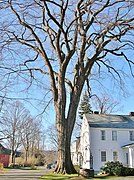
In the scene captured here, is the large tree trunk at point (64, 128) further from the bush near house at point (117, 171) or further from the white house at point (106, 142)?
the white house at point (106, 142)

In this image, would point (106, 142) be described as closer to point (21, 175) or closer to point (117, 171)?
point (117, 171)

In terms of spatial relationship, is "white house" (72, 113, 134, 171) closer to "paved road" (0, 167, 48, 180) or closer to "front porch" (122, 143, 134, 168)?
"front porch" (122, 143, 134, 168)

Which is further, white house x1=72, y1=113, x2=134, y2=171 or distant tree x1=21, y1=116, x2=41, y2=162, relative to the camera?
distant tree x1=21, y1=116, x2=41, y2=162

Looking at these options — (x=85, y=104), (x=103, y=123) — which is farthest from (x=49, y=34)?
(x=85, y=104)

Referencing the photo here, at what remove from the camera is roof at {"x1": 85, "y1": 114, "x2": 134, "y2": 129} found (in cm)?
3381

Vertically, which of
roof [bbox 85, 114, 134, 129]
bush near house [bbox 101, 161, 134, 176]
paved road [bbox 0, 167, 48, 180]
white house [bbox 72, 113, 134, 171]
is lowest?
paved road [bbox 0, 167, 48, 180]

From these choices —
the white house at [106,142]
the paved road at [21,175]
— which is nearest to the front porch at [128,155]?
the white house at [106,142]

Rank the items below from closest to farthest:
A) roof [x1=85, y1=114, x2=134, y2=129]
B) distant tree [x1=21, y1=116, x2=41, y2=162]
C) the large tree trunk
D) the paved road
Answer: the paved road
the large tree trunk
roof [x1=85, y1=114, x2=134, y2=129]
distant tree [x1=21, y1=116, x2=41, y2=162]

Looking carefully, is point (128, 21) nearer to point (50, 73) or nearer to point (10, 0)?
point (50, 73)

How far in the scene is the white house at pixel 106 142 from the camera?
3185 cm

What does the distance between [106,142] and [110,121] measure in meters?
3.30

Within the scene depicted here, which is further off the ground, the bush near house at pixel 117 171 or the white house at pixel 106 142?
the white house at pixel 106 142

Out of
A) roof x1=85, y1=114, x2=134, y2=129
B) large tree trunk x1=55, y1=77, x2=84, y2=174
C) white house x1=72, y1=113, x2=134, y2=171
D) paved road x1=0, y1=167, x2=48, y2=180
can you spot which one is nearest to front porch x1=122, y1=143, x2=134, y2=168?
white house x1=72, y1=113, x2=134, y2=171

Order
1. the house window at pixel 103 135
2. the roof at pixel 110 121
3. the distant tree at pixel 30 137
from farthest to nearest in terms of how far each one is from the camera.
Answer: the distant tree at pixel 30 137 → the roof at pixel 110 121 → the house window at pixel 103 135
